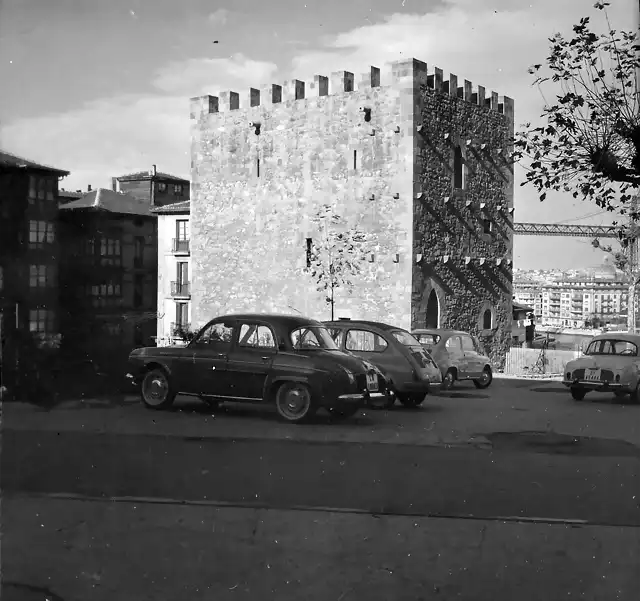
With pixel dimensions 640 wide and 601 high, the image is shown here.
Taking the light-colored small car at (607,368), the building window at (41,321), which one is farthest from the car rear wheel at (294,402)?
the light-colored small car at (607,368)

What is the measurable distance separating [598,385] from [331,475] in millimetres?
5439

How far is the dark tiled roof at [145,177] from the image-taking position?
6223mm

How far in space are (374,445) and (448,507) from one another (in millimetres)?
1553

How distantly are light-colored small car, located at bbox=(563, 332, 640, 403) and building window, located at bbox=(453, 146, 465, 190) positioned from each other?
282cm

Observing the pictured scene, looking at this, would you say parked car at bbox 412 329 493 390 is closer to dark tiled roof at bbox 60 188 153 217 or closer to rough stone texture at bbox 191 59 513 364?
rough stone texture at bbox 191 59 513 364

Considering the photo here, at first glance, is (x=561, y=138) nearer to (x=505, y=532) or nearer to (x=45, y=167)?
(x=505, y=532)

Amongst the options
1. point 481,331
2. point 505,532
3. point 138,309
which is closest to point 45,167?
point 138,309

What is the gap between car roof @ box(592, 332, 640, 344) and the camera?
9.35m

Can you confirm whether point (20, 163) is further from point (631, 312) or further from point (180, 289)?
point (631, 312)

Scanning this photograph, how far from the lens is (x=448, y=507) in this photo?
4.25 m

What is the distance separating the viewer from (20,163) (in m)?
5.94

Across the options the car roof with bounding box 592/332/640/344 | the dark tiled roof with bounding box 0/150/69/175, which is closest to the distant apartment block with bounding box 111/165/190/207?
the dark tiled roof with bounding box 0/150/69/175

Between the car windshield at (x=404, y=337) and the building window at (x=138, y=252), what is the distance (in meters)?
3.06

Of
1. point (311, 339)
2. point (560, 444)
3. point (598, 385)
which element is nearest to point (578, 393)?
point (598, 385)
